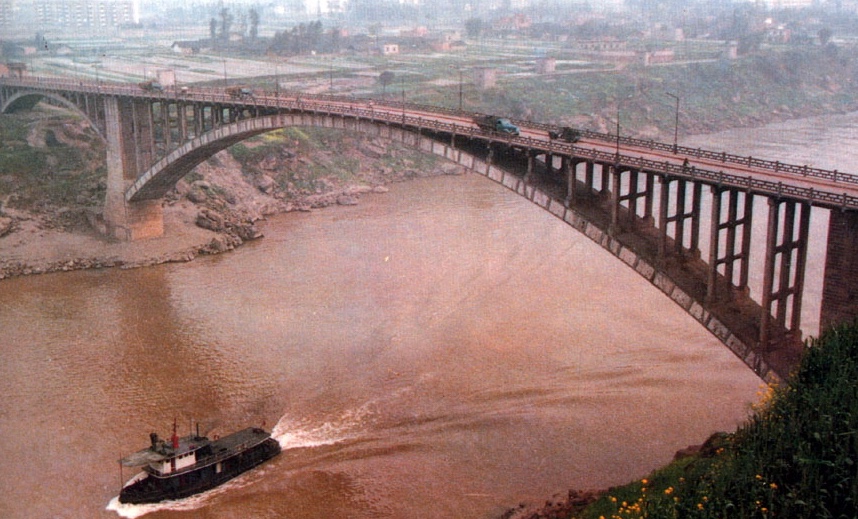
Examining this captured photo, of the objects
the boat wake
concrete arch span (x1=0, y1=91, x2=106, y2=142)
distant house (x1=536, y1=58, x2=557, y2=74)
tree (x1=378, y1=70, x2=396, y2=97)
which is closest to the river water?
the boat wake

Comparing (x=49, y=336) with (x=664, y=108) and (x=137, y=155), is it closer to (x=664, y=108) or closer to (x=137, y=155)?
(x=137, y=155)

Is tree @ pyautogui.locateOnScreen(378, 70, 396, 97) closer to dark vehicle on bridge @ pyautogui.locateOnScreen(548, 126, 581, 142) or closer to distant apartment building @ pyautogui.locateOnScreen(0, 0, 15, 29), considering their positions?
distant apartment building @ pyautogui.locateOnScreen(0, 0, 15, 29)

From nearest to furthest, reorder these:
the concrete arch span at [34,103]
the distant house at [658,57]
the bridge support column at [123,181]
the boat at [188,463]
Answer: the boat at [188,463] → the bridge support column at [123,181] → the concrete arch span at [34,103] → the distant house at [658,57]

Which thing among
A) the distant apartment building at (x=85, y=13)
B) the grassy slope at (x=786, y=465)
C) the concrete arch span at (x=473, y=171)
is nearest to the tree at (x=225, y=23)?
the distant apartment building at (x=85, y=13)

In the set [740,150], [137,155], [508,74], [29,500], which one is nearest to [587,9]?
[508,74]

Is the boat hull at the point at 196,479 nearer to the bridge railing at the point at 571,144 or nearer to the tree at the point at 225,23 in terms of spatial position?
the bridge railing at the point at 571,144

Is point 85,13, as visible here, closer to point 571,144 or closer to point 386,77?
point 386,77
